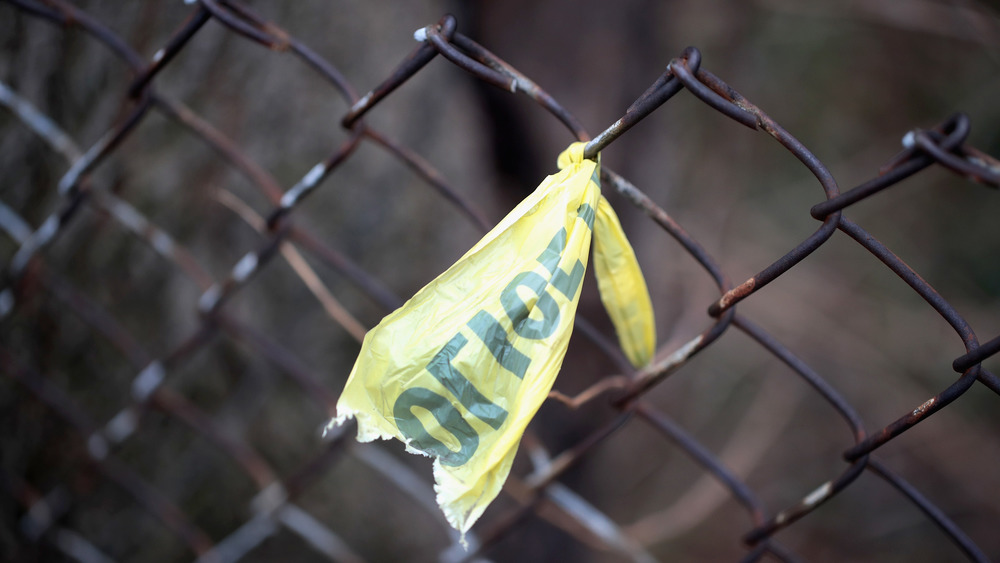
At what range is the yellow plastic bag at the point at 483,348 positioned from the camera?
387 mm

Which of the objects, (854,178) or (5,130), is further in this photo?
(854,178)

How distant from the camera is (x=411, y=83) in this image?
139 centimetres

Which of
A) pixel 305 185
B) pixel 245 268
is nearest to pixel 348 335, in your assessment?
pixel 245 268

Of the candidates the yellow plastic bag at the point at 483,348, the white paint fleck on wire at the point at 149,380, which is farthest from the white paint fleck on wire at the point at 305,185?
the white paint fleck on wire at the point at 149,380

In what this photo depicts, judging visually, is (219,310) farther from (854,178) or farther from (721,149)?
(854,178)

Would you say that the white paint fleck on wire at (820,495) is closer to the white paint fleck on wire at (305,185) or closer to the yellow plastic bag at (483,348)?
the yellow plastic bag at (483,348)

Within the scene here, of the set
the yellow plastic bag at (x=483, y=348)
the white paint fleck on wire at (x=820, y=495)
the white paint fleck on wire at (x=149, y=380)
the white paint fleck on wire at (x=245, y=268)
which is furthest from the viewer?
the white paint fleck on wire at (x=149, y=380)

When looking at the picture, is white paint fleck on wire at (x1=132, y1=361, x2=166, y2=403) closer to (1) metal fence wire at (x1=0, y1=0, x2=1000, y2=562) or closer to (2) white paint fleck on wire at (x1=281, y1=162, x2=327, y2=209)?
(1) metal fence wire at (x1=0, y1=0, x2=1000, y2=562)

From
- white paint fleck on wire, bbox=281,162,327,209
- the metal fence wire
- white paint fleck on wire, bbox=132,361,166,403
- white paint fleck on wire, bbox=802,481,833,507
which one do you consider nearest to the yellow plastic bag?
the metal fence wire

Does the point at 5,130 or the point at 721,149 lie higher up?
the point at 5,130

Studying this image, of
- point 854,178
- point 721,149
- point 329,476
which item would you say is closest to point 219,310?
point 329,476

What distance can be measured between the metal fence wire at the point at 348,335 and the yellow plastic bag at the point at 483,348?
70mm

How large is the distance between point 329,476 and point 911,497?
1201 millimetres

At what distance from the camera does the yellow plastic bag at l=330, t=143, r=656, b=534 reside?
0.39m
